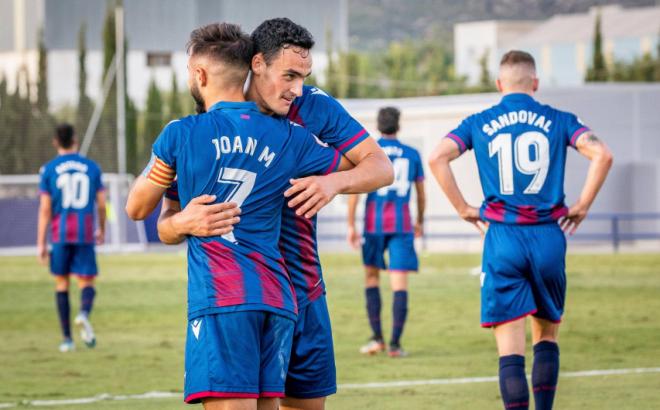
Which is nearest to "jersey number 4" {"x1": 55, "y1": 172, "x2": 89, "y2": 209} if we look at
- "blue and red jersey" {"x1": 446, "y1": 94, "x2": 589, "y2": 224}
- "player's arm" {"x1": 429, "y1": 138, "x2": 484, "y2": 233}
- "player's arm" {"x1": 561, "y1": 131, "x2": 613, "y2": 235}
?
"player's arm" {"x1": 429, "y1": 138, "x2": 484, "y2": 233}

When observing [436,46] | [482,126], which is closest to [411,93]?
[436,46]

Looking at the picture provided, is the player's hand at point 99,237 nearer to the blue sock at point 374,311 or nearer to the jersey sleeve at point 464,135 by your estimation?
the blue sock at point 374,311

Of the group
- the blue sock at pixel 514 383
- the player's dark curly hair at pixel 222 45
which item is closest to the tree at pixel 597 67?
the blue sock at pixel 514 383

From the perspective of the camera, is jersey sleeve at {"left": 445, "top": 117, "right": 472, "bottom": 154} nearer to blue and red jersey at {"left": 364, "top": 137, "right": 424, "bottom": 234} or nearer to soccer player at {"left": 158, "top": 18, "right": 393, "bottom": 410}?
soccer player at {"left": 158, "top": 18, "right": 393, "bottom": 410}

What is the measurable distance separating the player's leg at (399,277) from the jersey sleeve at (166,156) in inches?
299

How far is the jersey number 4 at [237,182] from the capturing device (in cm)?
475

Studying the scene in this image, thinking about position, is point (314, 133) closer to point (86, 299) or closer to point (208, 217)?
point (208, 217)

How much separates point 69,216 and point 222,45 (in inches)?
361

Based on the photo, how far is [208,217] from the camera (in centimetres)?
471

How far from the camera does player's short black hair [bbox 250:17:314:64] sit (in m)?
4.99

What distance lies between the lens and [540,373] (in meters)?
7.33

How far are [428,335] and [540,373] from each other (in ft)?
22.1

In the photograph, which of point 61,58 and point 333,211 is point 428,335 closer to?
point 333,211

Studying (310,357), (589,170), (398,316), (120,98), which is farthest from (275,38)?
(120,98)
